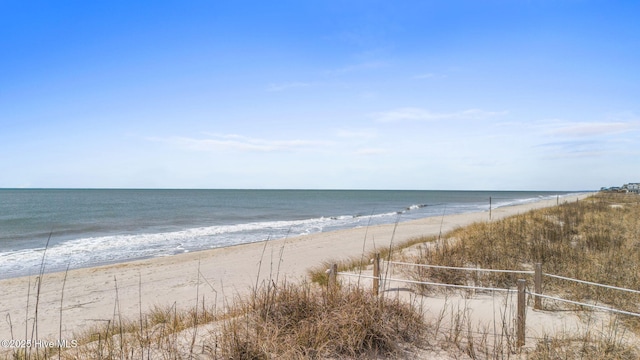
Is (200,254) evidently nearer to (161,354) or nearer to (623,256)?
(161,354)

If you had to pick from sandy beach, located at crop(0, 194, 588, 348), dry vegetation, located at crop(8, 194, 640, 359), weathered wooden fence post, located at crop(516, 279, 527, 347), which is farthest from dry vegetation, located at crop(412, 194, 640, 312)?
weathered wooden fence post, located at crop(516, 279, 527, 347)

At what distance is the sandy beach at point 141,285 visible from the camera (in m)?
8.73

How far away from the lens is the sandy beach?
8727 millimetres

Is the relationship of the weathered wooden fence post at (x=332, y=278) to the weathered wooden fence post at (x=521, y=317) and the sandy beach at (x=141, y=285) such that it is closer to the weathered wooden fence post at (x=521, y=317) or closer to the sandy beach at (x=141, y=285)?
the sandy beach at (x=141, y=285)

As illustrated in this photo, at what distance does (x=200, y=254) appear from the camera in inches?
671

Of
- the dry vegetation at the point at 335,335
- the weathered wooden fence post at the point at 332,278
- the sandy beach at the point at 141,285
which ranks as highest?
the weathered wooden fence post at the point at 332,278

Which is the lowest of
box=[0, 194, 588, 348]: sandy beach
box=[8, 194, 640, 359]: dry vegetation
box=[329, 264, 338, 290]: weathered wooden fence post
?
box=[0, 194, 588, 348]: sandy beach

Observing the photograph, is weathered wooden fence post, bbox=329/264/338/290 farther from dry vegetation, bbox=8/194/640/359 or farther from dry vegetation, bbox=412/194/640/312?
dry vegetation, bbox=412/194/640/312

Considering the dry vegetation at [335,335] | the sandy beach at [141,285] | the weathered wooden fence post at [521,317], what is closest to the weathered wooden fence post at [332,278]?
the dry vegetation at [335,335]

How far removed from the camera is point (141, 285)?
462 inches

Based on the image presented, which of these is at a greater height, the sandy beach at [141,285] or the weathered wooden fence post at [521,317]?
the weathered wooden fence post at [521,317]

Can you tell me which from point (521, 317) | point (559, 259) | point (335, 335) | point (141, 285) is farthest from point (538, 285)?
point (141, 285)

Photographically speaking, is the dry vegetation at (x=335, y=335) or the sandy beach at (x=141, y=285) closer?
the dry vegetation at (x=335, y=335)

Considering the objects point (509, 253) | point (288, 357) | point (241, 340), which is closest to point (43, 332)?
point (241, 340)
